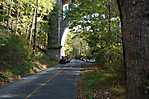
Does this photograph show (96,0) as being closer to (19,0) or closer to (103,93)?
(19,0)

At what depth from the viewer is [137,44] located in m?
4.54

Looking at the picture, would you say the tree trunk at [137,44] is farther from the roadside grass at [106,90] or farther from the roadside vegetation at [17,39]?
the roadside vegetation at [17,39]

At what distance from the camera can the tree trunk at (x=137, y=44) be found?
4496 mm

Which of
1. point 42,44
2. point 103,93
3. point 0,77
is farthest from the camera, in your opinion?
point 42,44

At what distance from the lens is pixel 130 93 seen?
4.67 metres

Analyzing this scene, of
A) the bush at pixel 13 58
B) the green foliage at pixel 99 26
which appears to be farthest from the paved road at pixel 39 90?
the bush at pixel 13 58

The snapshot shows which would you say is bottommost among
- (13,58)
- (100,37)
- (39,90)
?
(39,90)

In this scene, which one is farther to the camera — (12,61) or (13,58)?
(13,58)

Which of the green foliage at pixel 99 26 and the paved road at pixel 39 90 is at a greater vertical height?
the green foliage at pixel 99 26

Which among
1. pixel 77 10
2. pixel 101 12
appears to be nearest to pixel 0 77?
pixel 101 12

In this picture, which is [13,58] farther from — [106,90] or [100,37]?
[106,90]

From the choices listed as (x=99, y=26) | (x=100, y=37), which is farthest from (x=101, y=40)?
(x=99, y=26)

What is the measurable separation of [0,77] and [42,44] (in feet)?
185

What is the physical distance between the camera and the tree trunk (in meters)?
4.50
